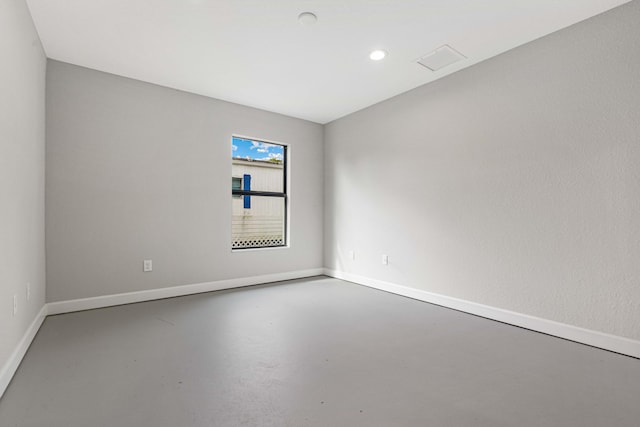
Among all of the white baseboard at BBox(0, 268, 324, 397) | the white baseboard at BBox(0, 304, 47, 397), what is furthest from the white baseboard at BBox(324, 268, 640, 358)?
→ the white baseboard at BBox(0, 304, 47, 397)

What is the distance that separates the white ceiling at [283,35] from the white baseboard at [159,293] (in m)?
2.36

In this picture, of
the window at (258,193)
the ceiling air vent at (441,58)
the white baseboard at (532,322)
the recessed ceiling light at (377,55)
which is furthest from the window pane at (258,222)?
the ceiling air vent at (441,58)

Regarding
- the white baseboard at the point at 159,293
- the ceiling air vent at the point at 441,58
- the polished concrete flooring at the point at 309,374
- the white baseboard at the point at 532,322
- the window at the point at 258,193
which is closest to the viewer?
the polished concrete flooring at the point at 309,374

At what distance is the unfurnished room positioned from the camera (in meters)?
1.68

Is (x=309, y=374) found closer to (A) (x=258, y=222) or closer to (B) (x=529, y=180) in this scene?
(B) (x=529, y=180)

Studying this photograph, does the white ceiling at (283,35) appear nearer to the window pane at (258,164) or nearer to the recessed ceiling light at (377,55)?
the recessed ceiling light at (377,55)

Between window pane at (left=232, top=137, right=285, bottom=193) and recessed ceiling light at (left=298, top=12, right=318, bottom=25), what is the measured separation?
211cm

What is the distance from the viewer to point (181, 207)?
3.58 m

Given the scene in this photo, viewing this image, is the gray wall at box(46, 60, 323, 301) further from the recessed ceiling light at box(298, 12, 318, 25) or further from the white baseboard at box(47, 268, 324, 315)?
the recessed ceiling light at box(298, 12, 318, 25)

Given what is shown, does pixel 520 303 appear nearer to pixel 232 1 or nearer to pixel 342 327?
pixel 342 327

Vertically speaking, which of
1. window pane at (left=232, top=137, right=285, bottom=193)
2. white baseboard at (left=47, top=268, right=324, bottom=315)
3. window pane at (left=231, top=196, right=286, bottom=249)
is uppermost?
window pane at (left=232, top=137, right=285, bottom=193)

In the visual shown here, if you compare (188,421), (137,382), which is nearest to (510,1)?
(188,421)

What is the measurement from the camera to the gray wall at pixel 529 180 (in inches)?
84.6

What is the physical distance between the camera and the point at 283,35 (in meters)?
2.51
